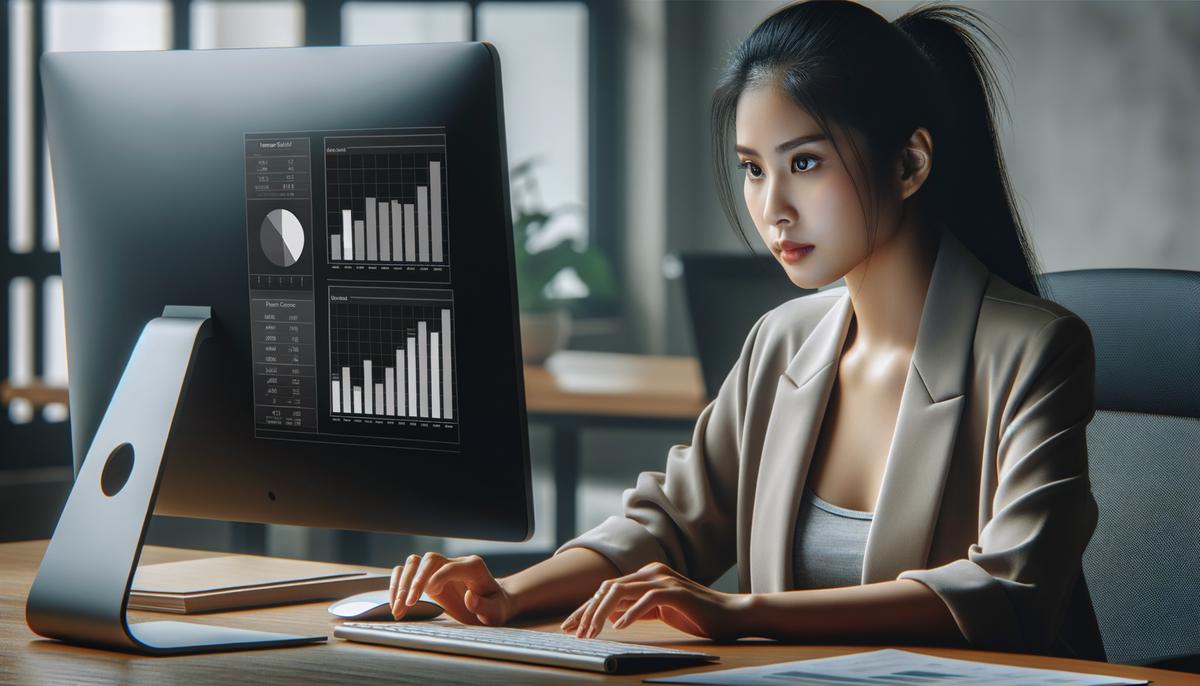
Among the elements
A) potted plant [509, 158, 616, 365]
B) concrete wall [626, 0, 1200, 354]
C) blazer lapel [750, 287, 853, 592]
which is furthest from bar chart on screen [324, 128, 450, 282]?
concrete wall [626, 0, 1200, 354]

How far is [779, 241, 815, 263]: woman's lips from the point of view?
1361 millimetres

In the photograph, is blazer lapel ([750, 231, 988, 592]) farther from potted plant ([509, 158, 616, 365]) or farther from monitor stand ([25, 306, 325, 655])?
potted plant ([509, 158, 616, 365])

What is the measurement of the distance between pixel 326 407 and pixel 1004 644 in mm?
597

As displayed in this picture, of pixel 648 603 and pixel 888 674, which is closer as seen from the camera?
pixel 888 674

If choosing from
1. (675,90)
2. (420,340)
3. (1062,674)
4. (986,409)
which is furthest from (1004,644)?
(675,90)

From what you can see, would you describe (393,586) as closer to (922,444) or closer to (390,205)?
(390,205)

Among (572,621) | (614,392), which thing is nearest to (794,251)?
(572,621)

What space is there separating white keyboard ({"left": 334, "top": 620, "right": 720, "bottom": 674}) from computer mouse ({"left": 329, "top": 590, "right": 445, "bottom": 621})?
0.03m

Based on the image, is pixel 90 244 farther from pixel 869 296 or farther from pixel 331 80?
pixel 869 296

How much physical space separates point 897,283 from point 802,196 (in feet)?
0.56

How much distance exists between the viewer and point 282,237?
1.21 meters

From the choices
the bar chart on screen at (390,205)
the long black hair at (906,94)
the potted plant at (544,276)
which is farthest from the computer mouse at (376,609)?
the potted plant at (544,276)

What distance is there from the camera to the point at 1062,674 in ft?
3.43

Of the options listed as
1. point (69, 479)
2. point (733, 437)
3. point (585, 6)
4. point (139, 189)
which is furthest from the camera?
point (585, 6)
